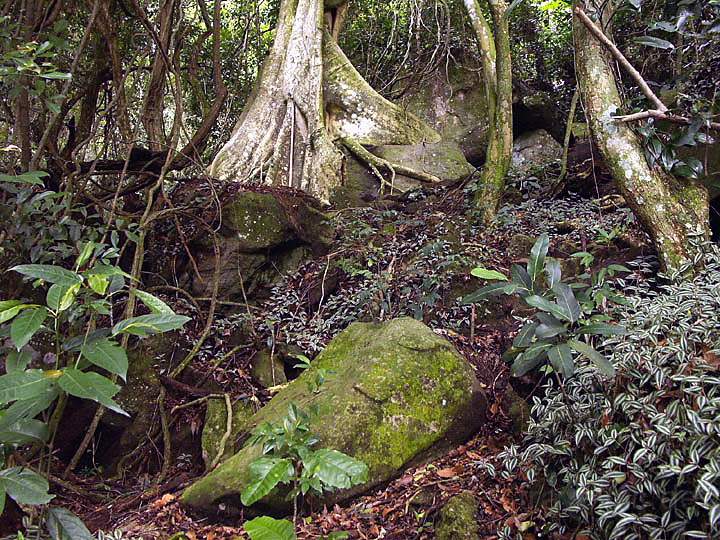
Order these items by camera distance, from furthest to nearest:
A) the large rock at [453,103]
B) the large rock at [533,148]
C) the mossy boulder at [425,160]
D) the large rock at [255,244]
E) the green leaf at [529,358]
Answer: the large rock at [453,103] → the large rock at [533,148] → the mossy boulder at [425,160] → the large rock at [255,244] → the green leaf at [529,358]

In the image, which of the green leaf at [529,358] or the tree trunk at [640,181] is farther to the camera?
the tree trunk at [640,181]

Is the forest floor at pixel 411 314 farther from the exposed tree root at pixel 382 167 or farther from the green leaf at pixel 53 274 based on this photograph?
the green leaf at pixel 53 274

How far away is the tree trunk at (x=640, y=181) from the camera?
3.20 m

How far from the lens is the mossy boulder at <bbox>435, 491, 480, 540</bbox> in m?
2.17

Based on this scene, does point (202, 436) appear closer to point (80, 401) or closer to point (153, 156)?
point (80, 401)

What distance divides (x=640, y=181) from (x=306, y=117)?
4.68 m

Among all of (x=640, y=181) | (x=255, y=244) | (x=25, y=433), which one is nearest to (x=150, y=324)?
(x=25, y=433)

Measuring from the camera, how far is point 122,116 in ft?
14.5

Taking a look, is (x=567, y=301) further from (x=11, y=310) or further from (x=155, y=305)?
(x=11, y=310)

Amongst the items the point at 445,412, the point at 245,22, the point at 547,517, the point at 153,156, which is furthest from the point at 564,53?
the point at 547,517

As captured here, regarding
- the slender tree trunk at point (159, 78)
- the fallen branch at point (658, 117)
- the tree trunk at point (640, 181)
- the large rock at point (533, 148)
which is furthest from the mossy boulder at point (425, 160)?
the fallen branch at point (658, 117)

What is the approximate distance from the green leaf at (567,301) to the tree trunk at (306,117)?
15.0 ft

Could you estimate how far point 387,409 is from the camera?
9.29ft

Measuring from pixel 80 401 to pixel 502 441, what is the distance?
318 centimetres
